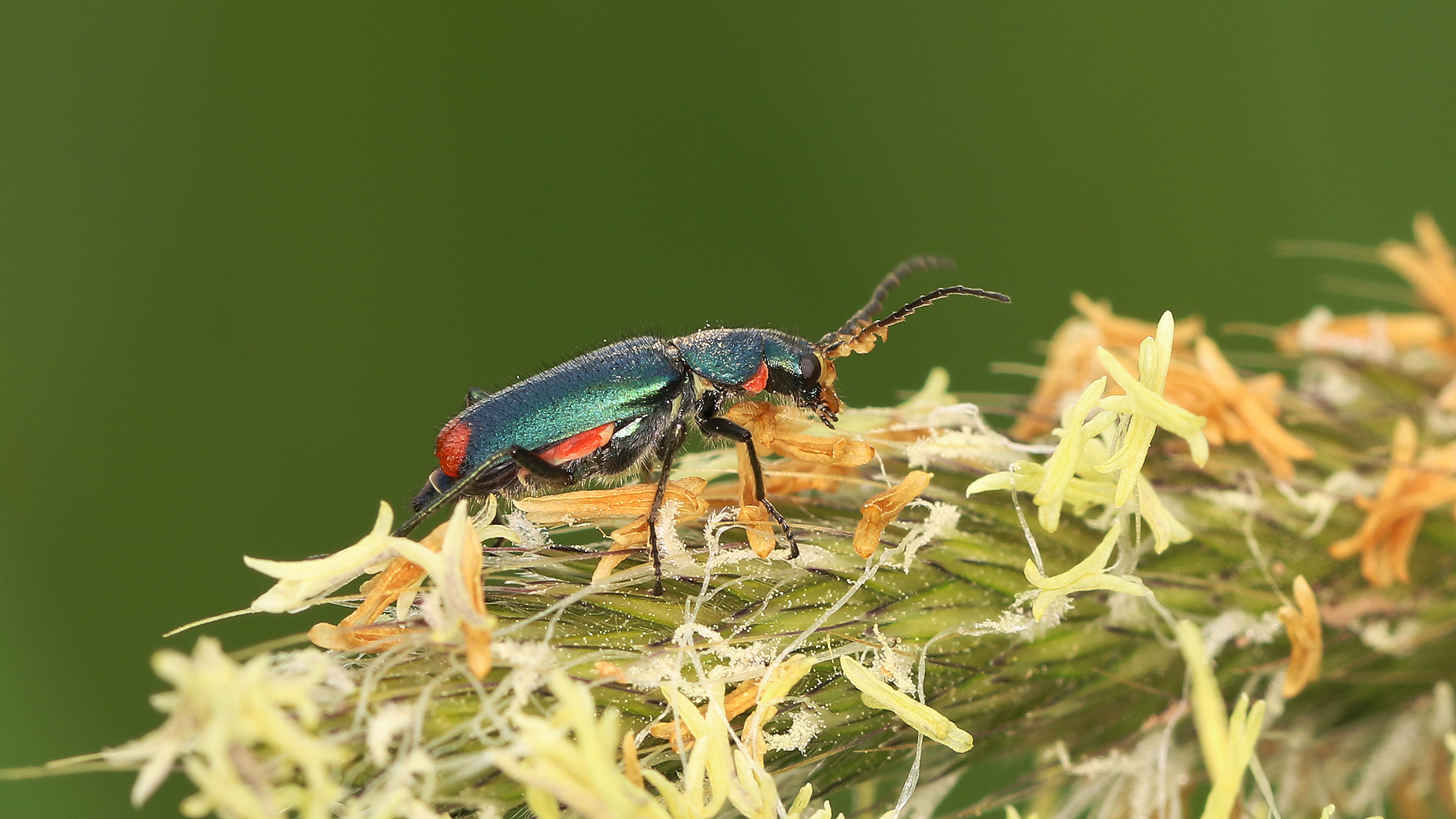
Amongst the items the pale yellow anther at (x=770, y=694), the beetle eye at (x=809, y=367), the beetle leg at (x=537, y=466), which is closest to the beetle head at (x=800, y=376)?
the beetle eye at (x=809, y=367)

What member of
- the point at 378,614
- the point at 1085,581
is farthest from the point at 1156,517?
the point at 378,614

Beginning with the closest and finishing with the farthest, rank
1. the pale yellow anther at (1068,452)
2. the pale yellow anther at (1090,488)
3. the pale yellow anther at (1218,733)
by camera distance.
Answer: the pale yellow anther at (1218,733), the pale yellow anther at (1068,452), the pale yellow anther at (1090,488)

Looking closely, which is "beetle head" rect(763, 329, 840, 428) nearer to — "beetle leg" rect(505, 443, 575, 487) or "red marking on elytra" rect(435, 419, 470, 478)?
"beetle leg" rect(505, 443, 575, 487)

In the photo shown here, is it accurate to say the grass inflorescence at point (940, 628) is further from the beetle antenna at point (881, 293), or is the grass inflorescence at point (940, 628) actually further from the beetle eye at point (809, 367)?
the beetle antenna at point (881, 293)

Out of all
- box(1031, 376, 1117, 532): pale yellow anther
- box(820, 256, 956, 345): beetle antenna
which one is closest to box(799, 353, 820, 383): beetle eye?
box(820, 256, 956, 345): beetle antenna

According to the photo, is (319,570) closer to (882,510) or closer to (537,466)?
(537,466)

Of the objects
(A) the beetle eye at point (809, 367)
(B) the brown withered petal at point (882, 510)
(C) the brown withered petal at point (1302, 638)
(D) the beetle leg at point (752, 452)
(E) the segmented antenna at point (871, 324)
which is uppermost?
(E) the segmented antenna at point (871, 324)

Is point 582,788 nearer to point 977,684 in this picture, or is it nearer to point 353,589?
point 977,684
